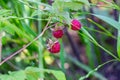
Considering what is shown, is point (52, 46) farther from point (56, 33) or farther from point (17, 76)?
point (17, 76)

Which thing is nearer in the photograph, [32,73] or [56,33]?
[32,73]

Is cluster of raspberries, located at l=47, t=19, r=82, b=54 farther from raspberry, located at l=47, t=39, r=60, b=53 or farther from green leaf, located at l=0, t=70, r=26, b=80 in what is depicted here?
green leaf, located at l=0, t=70, r=26, b=80

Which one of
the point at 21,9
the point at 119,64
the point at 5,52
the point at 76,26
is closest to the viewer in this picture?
the point at 76,26

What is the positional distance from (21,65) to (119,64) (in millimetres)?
534

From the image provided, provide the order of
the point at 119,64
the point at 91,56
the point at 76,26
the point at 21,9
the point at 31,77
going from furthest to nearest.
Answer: the point at 119,64, the point at 91,56, the point at 21,9, the point at 76,26, the point at 31,77

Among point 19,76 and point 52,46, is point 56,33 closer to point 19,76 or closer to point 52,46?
A: point 52,46

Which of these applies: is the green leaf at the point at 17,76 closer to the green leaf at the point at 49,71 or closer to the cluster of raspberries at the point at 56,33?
the green leaf at the point at 49,71

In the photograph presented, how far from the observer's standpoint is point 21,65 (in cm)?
157

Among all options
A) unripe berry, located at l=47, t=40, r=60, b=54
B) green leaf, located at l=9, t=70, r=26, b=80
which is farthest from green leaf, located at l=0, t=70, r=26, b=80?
unripe berry, located at l=47, t=40, r=60, b=54

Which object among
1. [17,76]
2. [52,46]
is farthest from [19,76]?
[52,46]

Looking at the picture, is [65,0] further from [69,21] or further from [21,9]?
[21,9]

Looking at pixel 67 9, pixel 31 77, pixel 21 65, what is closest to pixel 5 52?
pixel 21 65

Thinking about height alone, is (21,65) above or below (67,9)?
below

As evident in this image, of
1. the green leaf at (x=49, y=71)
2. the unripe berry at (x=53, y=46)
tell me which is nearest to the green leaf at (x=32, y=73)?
the green leaf at (x=49, y=71)
